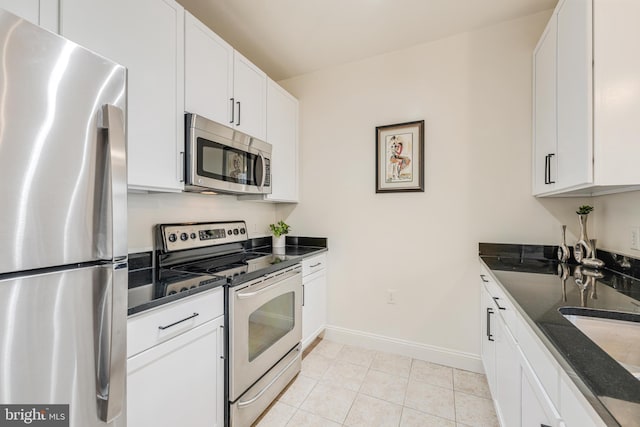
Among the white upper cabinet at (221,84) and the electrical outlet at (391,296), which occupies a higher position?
the white upper cabinet at (221,84)

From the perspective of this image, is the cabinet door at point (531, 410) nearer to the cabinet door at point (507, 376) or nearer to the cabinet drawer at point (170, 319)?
the cabinet door at point (507, 376)

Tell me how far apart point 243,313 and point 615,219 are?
2298 mm

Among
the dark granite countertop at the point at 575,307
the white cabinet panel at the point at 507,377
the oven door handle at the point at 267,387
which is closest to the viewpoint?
the dark granite countertop at the point at 575,307

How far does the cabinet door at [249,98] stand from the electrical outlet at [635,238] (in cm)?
242

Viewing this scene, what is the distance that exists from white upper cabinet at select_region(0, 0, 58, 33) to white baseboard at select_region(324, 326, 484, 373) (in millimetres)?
2765

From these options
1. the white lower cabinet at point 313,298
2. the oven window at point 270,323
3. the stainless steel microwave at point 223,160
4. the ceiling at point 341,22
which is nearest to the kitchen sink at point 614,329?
the oven window at point 270,323

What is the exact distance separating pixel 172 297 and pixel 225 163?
97 cm

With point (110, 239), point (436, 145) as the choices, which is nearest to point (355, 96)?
point (436, 145)

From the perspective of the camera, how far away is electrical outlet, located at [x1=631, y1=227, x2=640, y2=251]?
1.44 metres

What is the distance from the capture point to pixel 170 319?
119 centimetres

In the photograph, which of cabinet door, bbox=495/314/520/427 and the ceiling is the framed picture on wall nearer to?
the ceiling

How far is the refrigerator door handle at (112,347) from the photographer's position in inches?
30.8

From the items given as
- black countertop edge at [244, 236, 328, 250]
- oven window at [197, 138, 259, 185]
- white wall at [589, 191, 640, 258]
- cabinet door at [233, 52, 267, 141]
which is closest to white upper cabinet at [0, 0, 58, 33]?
oven window at [197, 138, 259, 185]

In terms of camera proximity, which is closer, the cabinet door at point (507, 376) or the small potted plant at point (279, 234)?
the cabinet door at point (507, 376)
